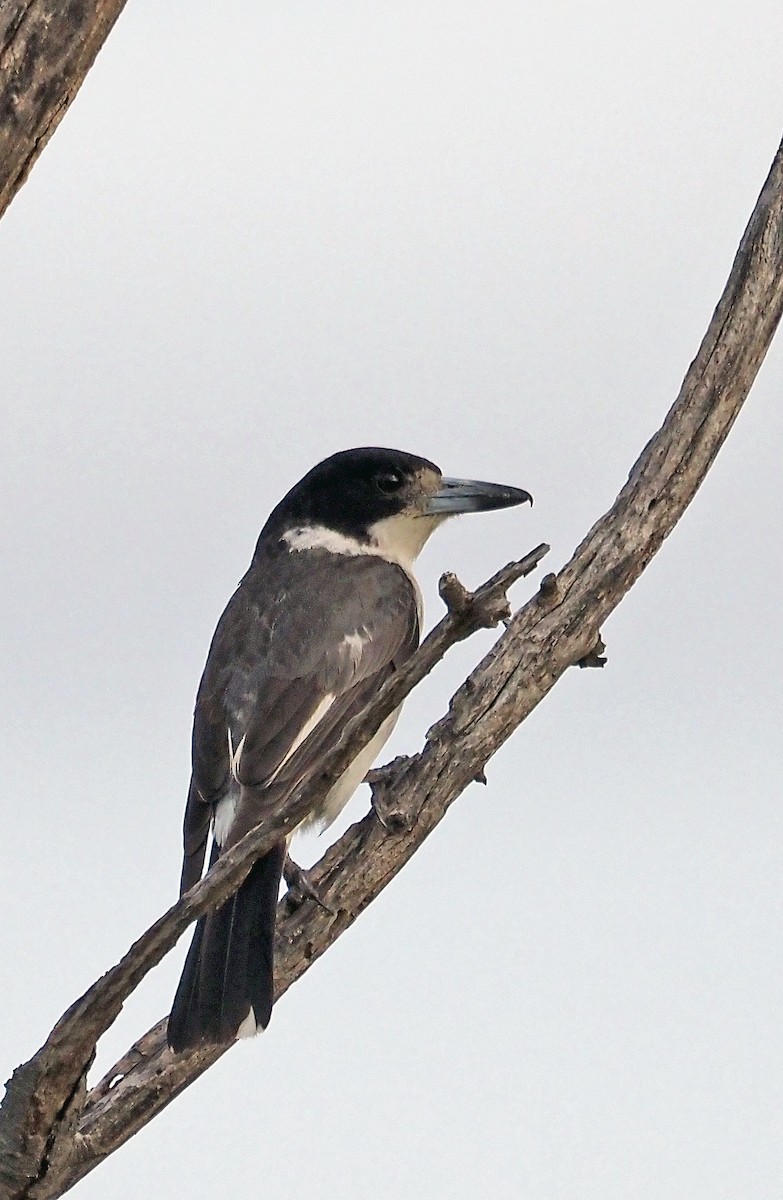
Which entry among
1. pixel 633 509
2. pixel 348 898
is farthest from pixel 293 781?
pixel 633 509

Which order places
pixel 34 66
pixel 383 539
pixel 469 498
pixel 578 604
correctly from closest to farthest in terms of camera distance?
1. pixel 34 66
2. pixel 578 604
3. pixel 469 498
4. pixel 383 539

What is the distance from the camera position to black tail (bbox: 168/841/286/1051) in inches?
162

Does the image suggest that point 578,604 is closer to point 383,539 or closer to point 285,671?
point 285,671

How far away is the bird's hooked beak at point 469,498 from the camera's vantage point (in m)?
6.07

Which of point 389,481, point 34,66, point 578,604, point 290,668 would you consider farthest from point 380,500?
point 34,66

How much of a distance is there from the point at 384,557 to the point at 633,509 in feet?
6.46

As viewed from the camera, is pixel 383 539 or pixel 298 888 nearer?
pixel 298 888

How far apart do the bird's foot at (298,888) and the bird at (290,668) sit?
6 cm

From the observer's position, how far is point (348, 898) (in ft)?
14.4

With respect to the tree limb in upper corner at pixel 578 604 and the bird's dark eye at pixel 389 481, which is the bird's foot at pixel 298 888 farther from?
the bird's dark eye at pixel 389 481

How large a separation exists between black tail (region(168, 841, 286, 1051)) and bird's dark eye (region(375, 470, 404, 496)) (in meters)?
1.94

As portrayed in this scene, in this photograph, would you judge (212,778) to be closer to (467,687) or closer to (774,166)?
(467,687)

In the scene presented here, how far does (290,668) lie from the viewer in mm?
5316

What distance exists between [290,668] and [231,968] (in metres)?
1.23
